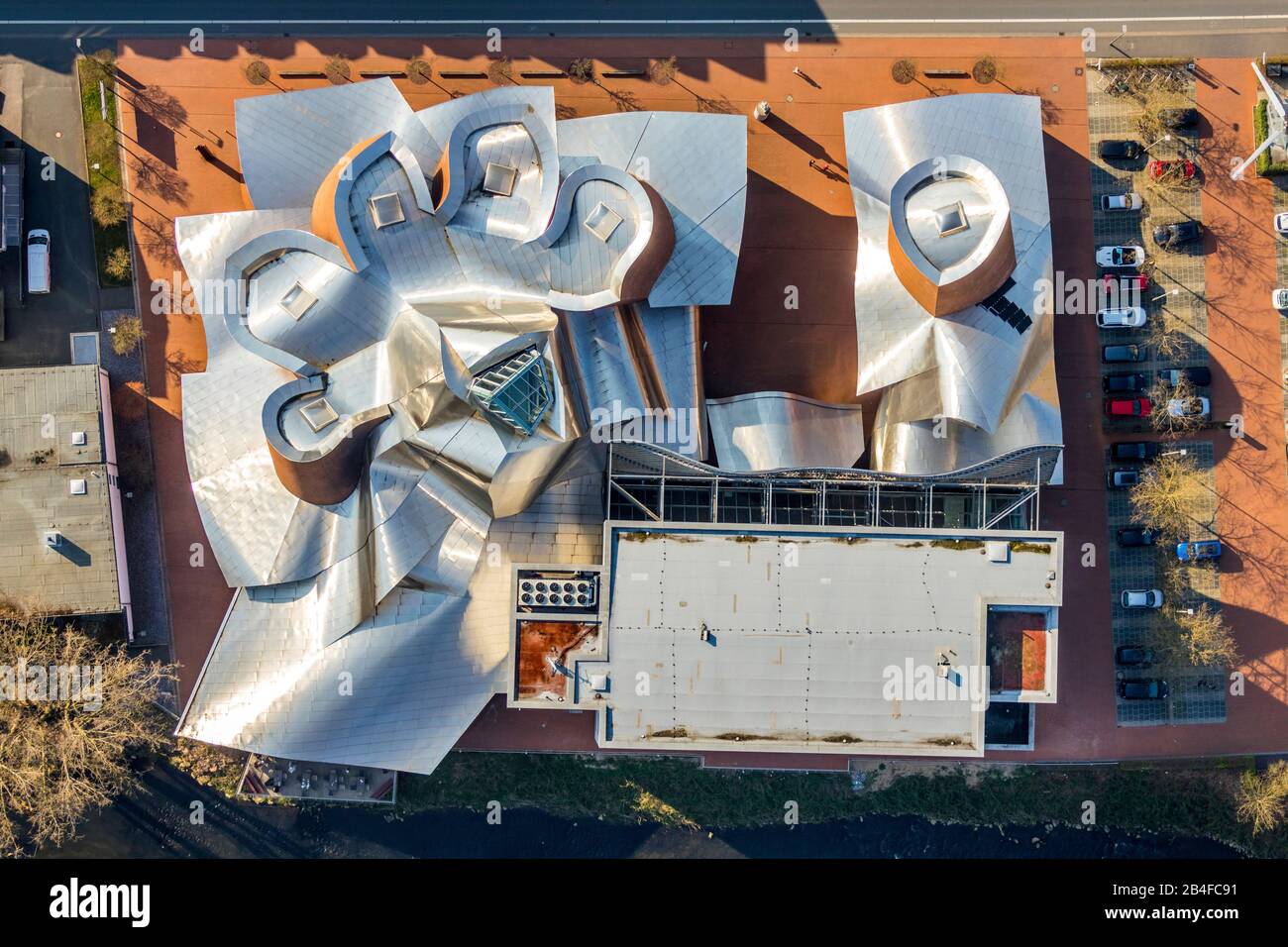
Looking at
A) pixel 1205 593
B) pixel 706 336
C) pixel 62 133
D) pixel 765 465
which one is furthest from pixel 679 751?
pixel 62 133

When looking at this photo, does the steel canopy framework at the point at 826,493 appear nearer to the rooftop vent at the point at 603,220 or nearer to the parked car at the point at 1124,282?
the rooftop vent at the point at 603,220

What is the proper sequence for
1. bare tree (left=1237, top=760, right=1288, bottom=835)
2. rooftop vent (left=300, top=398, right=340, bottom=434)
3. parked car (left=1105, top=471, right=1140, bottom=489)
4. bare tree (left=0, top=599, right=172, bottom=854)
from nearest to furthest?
rooftop vent (left=300, top=398, right=340, bottom=434) → bare tree (left=0, top=599, right=172, bottom=854) → bare tree (left=1237, top=760, right=1288, bottom=835) → parked car (left=1105, top=471, right=1140, bottom=489)

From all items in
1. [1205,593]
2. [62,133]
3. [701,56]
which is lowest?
[1205,593]

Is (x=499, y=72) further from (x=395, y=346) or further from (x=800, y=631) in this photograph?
(x=800, y=631)

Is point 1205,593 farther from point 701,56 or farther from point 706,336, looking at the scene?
point 701,56

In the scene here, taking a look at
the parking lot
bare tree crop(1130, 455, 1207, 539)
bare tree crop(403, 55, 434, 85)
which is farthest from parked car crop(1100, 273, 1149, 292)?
bare tree crop(403, 55, 434, 85)

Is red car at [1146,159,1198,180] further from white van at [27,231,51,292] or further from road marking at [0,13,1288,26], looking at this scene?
white van at [27,231,51,292]

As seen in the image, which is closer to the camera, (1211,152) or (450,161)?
(450,161)

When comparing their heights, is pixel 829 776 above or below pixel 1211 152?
below
